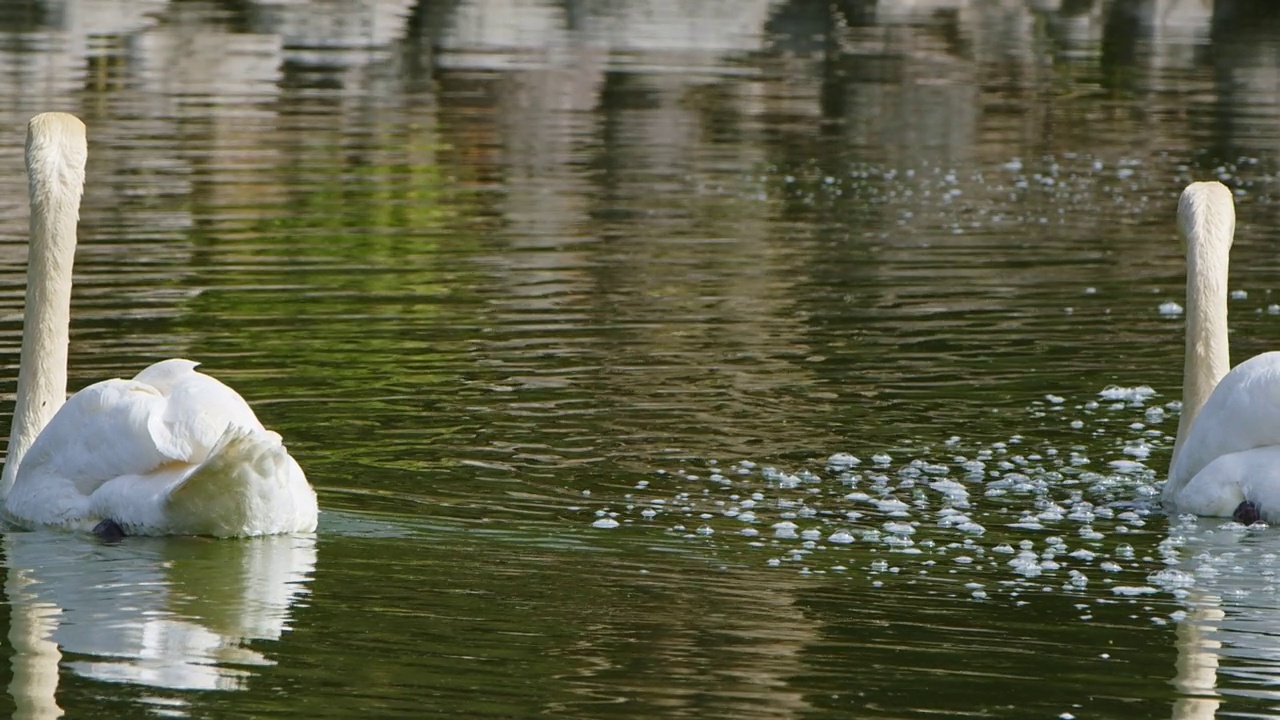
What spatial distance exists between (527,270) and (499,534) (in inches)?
265

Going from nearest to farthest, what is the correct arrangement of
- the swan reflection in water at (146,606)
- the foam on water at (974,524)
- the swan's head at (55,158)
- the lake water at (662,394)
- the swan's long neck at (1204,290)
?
the swan reflection in water at (146,606), the lake water at (662,394), the foam on water at (974,524), the swan's head at (55,158), the swan's long neck at (1204,290)

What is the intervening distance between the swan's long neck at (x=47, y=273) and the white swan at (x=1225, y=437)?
433cm

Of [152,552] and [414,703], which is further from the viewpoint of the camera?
[152,552]

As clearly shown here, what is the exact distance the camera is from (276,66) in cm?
2878

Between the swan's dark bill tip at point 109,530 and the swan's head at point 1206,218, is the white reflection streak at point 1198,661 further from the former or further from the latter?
the swan's dark bill tip at point 109,530

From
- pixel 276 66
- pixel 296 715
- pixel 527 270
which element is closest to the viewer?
pixel 296 715

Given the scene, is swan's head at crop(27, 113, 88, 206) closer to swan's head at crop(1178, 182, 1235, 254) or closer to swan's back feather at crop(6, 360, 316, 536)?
swan's back feather at crop(6, 360, 316, 536)

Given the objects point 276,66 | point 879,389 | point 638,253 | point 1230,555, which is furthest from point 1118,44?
point 1230,555

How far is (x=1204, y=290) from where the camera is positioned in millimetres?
9336

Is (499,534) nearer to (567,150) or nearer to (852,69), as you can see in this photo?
(567,150)

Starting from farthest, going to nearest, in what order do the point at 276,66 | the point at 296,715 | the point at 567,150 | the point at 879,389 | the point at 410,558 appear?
the point at 276,66 → the point at 567,150 → the point at 879,389 → the point at 410,558 → the point at 296,715

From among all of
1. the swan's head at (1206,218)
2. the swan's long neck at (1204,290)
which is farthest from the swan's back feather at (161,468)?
the swan's head at (1206,218)

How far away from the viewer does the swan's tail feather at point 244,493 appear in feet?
24.7

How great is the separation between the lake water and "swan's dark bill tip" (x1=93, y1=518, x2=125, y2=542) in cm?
9
